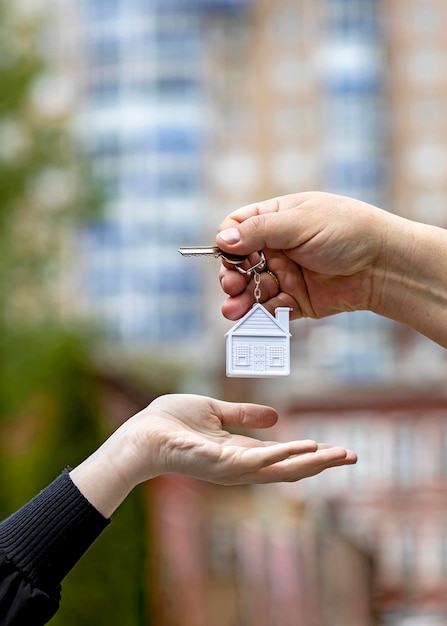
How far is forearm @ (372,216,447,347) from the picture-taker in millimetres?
2189

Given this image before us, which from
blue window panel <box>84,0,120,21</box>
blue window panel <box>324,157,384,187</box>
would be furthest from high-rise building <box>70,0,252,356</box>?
blue window panel <box>324,157,384,187</box>

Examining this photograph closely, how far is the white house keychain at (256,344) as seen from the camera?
2.06 m

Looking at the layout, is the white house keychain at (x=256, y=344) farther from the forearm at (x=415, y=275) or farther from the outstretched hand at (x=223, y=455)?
the forearm at (x=415, y=275)

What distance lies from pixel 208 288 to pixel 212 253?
79.3 feet

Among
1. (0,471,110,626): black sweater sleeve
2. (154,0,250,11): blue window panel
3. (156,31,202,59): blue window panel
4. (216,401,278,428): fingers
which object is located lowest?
(0,471,110,626): black sweater sleeve

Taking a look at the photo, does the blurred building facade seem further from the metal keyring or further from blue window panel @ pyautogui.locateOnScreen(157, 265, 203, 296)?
the metal keyring

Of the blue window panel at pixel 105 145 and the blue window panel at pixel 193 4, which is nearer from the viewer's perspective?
the blue window panel at pixel 105 145

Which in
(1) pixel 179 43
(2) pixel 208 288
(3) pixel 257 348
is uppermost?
(1) pixel 179 43

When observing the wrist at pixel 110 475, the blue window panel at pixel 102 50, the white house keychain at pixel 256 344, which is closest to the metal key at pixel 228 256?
the white house keychain at pixel 256 344

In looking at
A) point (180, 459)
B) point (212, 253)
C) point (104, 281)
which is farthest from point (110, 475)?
point (104, 281)

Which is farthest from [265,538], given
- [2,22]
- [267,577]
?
[2,22]

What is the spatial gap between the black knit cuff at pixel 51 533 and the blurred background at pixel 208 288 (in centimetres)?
542

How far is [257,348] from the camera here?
2.08m

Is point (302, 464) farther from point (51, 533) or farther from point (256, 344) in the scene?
point (51, 533)
